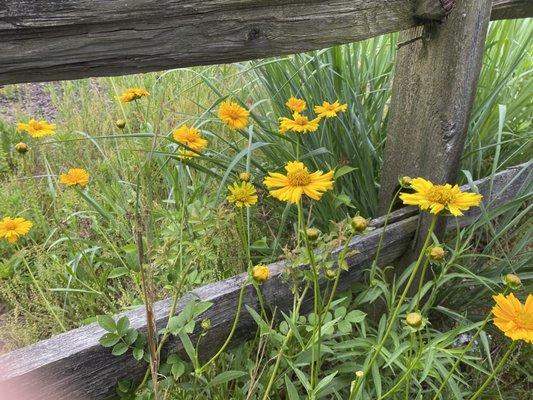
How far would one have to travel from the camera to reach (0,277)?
5.87 feet

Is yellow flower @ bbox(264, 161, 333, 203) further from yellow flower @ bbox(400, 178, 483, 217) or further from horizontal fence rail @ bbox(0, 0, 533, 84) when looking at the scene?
horizontal fence rail @ bbox(0, 0, 533, 84)

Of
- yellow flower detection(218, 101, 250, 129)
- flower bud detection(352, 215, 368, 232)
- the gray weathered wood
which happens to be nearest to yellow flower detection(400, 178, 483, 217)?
flower bud detection(352, 215, 368, 232)

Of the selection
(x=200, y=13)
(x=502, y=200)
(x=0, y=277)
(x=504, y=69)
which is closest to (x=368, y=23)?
(x=200, y=13)

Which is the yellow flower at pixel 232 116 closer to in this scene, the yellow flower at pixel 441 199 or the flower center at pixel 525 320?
the yellow flower at pixel 441 199

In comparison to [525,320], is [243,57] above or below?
above

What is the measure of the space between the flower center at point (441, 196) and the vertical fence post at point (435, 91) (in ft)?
1.71

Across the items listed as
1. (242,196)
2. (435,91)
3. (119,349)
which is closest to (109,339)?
(119,349)

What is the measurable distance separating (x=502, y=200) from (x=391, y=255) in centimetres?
48

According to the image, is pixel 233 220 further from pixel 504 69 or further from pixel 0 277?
pixel 504 69

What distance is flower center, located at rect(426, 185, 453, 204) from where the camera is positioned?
3.07 feet

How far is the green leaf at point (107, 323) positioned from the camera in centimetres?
102

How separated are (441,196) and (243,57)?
0.49m

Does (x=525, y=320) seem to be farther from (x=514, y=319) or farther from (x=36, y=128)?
(x=36, y=128)

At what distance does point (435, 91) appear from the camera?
138cm
